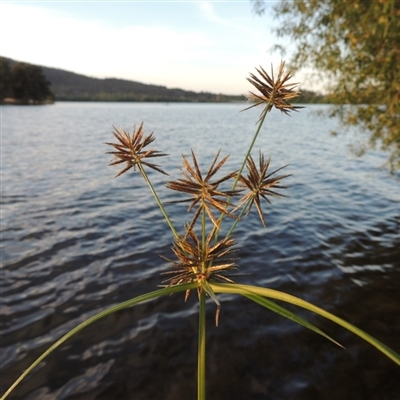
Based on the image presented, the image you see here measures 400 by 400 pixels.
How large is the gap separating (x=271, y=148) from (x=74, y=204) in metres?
23.2

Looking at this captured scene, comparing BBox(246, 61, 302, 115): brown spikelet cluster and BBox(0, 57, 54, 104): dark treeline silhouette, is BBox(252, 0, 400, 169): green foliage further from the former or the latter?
BBox(0, 57, 54, 104): dark treeline silhouette

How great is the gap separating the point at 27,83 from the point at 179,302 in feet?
485

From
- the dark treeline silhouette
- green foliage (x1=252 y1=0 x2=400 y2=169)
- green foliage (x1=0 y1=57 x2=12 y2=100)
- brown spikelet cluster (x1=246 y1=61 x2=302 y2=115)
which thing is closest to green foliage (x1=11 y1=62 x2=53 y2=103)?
the dark treeline silhouette

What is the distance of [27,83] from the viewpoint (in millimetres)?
131250

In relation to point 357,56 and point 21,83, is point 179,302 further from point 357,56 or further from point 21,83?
point 21,83

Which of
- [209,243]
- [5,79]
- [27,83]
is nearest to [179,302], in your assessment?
[209,243]

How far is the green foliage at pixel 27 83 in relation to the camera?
128 metres

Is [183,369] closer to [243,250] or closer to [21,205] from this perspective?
[243,250]

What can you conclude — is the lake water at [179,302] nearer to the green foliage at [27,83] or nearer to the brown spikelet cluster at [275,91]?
the brown spikelet cluster at [275,91]

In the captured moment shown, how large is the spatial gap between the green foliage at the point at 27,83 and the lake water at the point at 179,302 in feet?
441

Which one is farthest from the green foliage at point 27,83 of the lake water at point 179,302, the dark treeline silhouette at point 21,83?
the lake water at point 179,302

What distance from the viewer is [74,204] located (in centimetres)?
1498

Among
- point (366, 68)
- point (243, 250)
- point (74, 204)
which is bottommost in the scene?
point (74, 204)

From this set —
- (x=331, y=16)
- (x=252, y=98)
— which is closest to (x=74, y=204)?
(x=331, y=16)
